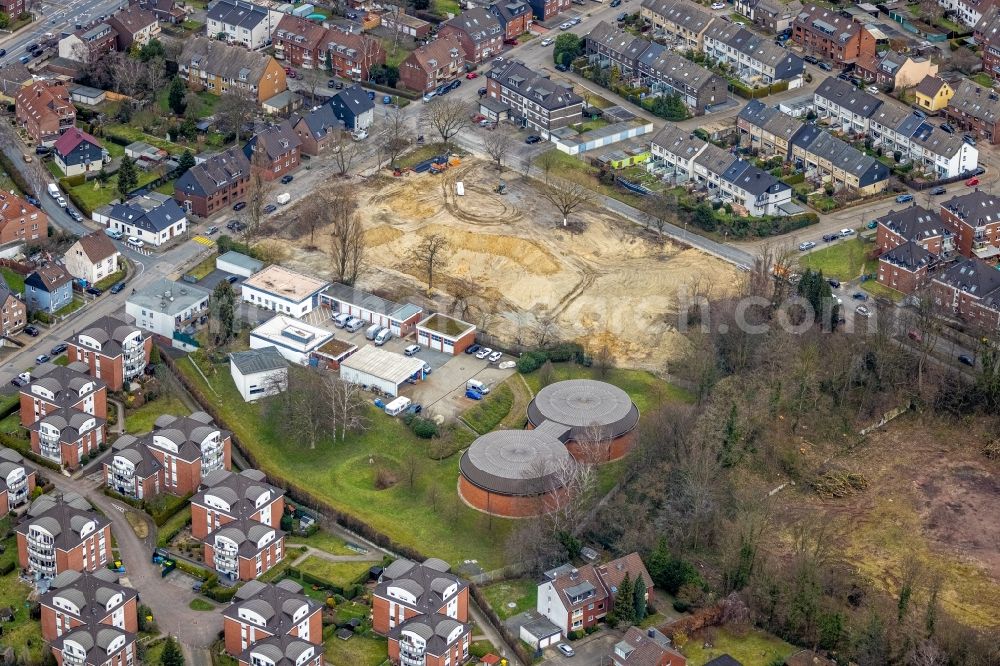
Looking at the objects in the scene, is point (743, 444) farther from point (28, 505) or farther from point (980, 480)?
point (28, 505)

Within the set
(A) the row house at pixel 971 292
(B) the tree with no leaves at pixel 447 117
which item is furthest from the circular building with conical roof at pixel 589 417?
(B) the tree with no leaves at pixel 447 117

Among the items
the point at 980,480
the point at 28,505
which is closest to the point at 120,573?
the point at 28,505

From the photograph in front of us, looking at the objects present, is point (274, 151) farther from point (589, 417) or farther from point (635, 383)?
point (589, 417)

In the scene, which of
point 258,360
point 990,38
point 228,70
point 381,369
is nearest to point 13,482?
point 258,360

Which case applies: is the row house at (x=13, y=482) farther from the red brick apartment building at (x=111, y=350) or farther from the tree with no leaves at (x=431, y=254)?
the tree with no leaves at (x=431, y=254)

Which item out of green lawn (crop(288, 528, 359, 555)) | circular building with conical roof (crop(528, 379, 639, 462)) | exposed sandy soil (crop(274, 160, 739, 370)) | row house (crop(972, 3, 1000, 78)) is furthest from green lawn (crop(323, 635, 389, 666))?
row house (crop(972, 3, 1000, 78))

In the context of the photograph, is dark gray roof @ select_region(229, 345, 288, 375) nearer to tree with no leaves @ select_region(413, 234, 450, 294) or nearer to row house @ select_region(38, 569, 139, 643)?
tree with no leaves @ select_region(413, 234, 450, 294)
